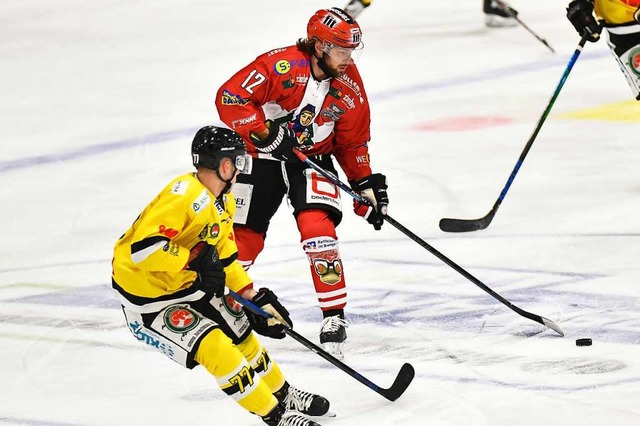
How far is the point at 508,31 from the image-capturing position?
30.5 feet

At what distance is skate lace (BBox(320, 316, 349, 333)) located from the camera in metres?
4.36

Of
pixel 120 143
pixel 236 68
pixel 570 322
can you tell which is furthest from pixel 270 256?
pixel 236 68

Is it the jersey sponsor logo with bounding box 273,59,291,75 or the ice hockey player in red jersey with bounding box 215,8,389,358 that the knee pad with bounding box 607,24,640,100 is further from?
the jersey sponsor logo with bounding box 273,59,291,75

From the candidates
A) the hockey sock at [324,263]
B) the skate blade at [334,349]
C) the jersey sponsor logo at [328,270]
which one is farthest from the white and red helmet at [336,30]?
the skate blade at [334,349]

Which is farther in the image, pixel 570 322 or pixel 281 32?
pixel 281 32

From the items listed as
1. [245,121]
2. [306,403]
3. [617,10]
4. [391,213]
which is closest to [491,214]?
[391,213]

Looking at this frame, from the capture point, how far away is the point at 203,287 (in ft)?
11.6

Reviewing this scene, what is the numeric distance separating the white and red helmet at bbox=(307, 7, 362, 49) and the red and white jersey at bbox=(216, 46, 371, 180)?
128 mm

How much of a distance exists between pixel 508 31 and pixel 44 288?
5.07m

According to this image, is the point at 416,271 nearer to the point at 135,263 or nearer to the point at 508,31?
the point at 135,263

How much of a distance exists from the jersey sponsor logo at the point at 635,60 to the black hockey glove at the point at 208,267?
8.42 feet

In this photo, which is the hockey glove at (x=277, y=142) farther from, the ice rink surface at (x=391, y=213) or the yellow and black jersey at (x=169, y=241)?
the yellow and black jersey at (x=169, y=241)

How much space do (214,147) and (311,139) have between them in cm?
107

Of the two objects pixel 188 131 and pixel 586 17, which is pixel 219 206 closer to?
pixel 586 17
